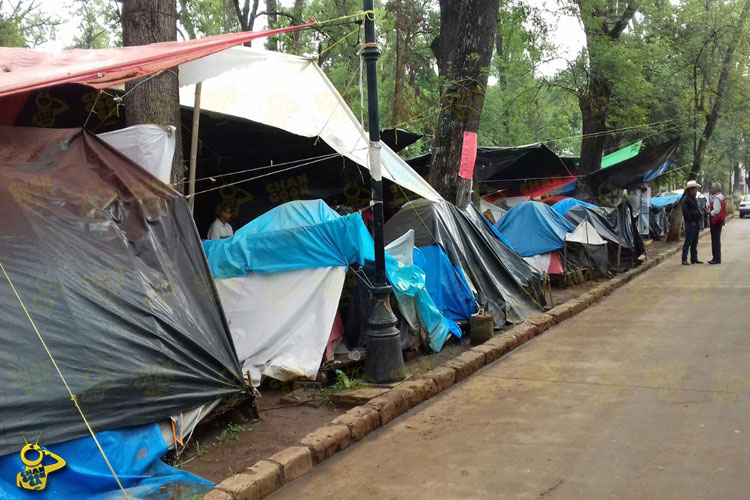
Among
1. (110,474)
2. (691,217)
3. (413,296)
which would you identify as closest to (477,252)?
(413,296)

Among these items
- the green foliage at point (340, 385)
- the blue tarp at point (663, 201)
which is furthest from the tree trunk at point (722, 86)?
the green foliage at point (340, 385)

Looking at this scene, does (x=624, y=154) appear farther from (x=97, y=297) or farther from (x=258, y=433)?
(x=97, y=297)

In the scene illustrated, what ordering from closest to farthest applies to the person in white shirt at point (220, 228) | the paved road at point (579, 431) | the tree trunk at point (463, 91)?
the paved road at point (579, 431) → the person in white shirt at point (220, 228) → the tree trunk at point (463, 91)

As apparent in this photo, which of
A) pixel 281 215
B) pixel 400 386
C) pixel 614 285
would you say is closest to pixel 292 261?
→ pixel 281 215

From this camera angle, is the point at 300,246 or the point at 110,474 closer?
the point at 110,474

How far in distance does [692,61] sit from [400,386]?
19.9 meters

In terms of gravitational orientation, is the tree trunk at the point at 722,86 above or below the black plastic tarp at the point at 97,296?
above

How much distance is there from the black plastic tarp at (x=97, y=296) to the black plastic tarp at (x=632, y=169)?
46.4 ft

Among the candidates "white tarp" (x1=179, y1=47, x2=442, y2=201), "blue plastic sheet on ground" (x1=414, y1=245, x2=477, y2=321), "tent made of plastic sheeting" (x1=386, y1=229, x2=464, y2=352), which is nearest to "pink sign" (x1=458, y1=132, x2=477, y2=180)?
"white tarp" (x1=179, y1=47, x2=442, y2=201)

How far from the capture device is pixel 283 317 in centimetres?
669

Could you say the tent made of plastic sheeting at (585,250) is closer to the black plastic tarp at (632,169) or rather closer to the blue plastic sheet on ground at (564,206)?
the blue plastic sheet on ground at (564,206)

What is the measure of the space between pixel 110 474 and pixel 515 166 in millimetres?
14177

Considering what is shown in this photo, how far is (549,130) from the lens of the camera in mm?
36188

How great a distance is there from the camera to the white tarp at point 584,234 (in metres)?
12.8
